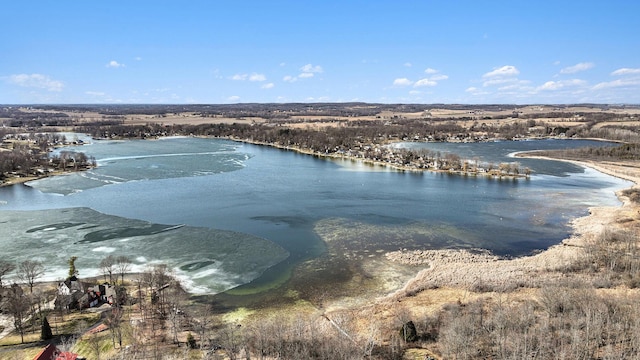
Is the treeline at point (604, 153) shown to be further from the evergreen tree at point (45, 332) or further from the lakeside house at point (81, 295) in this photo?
the evergreen tree at point (45, 332)

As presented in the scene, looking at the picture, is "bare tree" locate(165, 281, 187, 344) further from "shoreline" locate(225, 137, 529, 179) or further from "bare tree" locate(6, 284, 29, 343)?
"shoreline" locate(225, 137, 529, 179)

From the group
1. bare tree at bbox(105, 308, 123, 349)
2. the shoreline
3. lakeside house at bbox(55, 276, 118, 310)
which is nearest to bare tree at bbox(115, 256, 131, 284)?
lakeside house at bbox(55, 276, 118, 310)

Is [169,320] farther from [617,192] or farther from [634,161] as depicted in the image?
[634,161]

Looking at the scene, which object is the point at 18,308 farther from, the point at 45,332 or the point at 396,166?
the point at 396,166

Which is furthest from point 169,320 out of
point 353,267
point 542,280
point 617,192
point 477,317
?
point 617,192

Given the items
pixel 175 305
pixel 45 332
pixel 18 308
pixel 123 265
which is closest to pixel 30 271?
pixel 123 265
